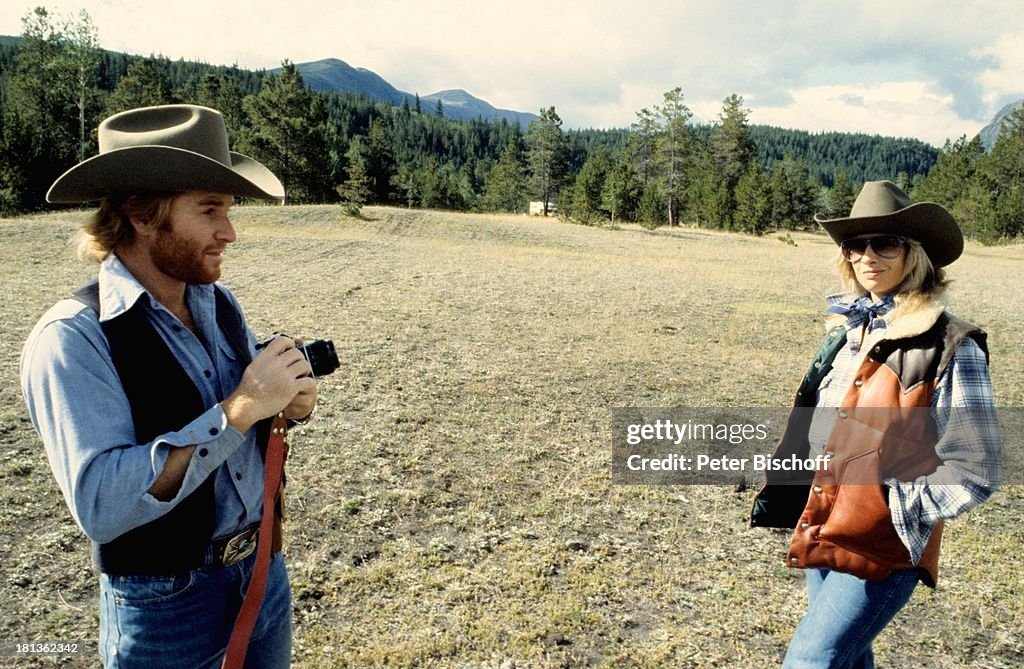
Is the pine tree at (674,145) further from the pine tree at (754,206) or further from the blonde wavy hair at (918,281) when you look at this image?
the blonde wavy hair at (918,281)

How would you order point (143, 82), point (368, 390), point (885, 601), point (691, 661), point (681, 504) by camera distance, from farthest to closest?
point (143, 82), point (368, 390), point (681, 504), point (691, 661), point (885, 601)

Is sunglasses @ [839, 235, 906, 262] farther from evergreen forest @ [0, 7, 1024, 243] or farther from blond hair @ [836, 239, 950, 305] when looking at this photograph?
evergreen forest @ [0, 7, 1024, 243]

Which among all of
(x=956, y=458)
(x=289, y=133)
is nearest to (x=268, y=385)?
(x=956, y=458)

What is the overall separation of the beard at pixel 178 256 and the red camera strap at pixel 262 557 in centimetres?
48

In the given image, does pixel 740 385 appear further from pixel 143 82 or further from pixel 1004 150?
pixel 1004 150

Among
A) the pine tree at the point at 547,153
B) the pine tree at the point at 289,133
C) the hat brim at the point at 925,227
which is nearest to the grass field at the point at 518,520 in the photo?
the hat brim at the point at 925,227

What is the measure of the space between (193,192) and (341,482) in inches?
139

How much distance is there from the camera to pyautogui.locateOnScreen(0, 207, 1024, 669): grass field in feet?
10.8

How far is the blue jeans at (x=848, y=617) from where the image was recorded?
2.06m

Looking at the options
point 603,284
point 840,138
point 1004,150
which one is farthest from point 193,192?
point 840,138

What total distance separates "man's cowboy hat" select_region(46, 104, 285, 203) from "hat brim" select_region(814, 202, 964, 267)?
2.34 m

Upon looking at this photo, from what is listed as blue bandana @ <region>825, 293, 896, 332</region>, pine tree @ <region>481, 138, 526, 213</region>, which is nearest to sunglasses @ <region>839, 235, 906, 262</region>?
blue bandana @ <region>825, 293, 896, 332</region>

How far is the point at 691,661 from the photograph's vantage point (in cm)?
319

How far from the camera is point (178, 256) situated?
5.71 feet
